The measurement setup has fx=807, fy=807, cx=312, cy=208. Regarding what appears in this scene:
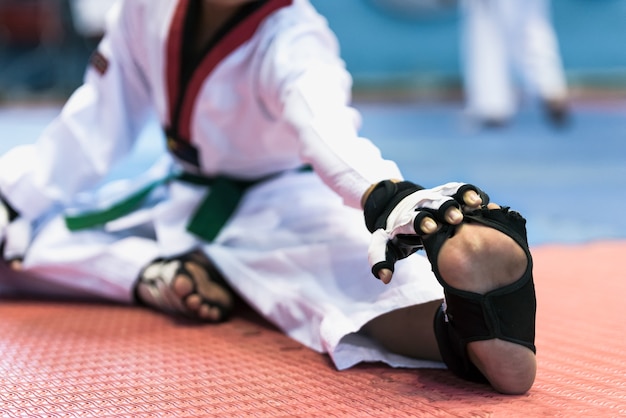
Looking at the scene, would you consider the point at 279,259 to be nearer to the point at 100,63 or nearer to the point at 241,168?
the point at 241,168

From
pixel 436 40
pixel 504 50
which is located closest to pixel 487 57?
pixel 504 50

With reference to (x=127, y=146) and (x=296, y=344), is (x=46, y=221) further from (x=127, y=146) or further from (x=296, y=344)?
(x=296, y=344)

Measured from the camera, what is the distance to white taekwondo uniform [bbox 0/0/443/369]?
118 cm

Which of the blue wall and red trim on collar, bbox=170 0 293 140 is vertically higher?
the blue wall

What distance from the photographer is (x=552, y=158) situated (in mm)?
4254

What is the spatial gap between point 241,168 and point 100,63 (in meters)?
0.38

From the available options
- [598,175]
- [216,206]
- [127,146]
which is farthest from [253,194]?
[598,175]

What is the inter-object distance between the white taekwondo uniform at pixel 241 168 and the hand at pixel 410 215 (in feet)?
0.26

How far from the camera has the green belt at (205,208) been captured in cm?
155

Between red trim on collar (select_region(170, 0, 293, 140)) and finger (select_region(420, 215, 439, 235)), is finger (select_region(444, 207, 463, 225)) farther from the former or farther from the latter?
red trim on collar (select_region(170, 0, 293, 140))

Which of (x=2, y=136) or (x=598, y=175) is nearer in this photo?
(x=598, y=175)

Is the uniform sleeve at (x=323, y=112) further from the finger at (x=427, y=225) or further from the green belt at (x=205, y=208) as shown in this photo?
the green belt at (x=205, y=208)

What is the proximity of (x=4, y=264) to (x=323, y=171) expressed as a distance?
867 millimetres

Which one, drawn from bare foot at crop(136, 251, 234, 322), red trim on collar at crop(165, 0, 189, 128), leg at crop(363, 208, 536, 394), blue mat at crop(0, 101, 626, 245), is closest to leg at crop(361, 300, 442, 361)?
leg at crop(363, 208, 536, 394)
